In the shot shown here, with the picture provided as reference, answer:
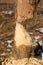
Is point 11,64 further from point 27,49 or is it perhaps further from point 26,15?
point 26,15

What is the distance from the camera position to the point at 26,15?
177cm

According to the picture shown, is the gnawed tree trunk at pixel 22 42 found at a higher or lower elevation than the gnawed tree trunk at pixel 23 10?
lower

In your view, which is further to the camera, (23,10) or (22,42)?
(23,10)

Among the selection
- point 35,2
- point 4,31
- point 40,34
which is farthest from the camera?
point 4,31

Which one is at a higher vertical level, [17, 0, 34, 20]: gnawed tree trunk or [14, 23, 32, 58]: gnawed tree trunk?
[17, 0, 34, 20]: gnawed tree trunk

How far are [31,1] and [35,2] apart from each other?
0.04 m

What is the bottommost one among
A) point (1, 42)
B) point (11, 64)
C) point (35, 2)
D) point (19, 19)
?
point (1, 42)

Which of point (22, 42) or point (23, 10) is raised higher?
point (23, 10)

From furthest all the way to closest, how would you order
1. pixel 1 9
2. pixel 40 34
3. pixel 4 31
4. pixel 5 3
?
pixel 5 3
pixel 1 9
pixel 4 31
pixel 40 34

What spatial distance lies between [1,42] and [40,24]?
0.77m

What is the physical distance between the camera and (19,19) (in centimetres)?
168

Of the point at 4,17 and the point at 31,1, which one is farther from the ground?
the point at 31,1

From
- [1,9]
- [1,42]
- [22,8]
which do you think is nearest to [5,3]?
[1,9]

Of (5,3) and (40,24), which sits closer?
(40,24)
